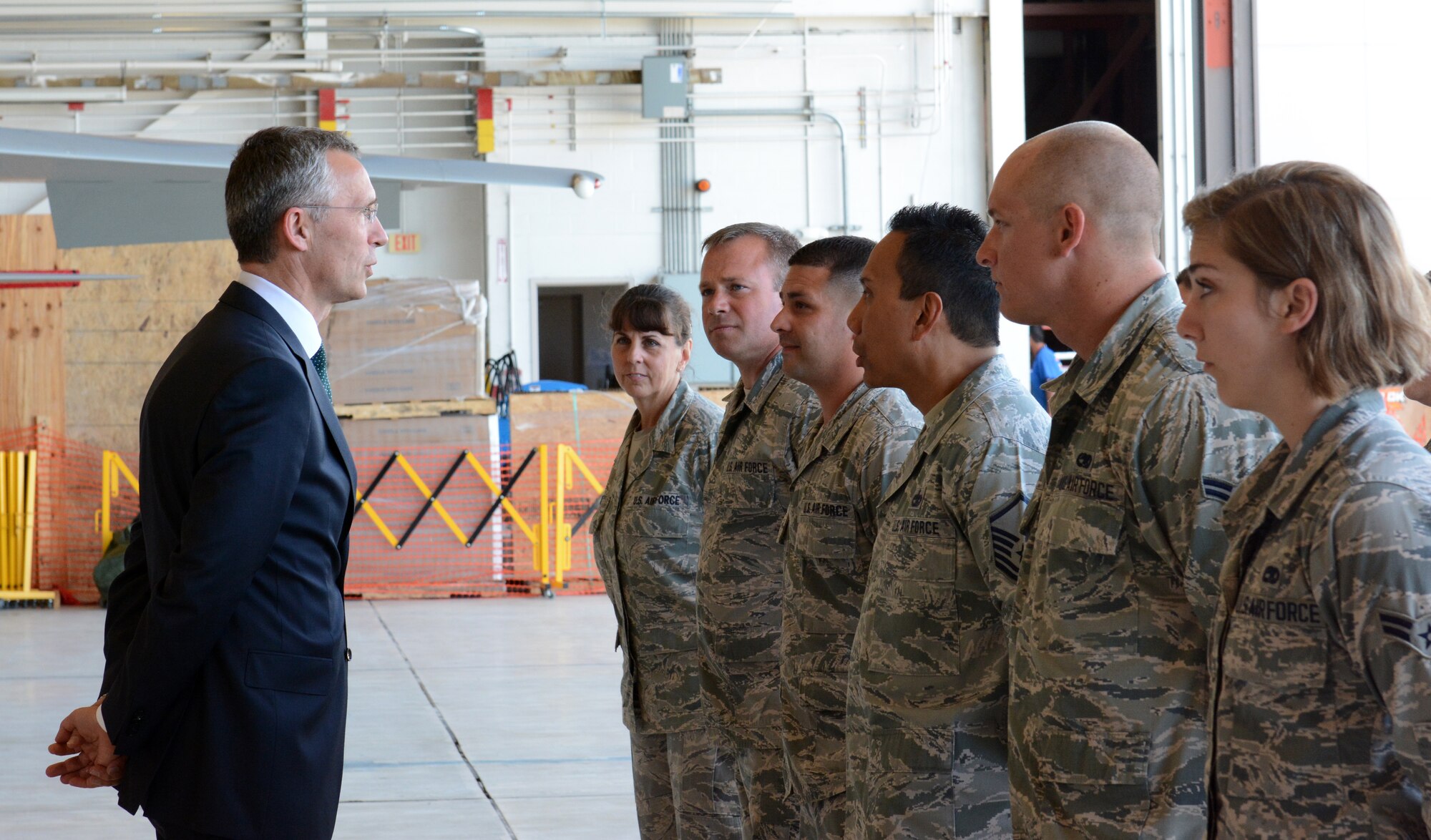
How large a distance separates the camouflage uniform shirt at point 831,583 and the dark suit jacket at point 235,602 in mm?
915

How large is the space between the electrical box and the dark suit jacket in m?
11.8

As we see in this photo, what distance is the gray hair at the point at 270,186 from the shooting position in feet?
7.16

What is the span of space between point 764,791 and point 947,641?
0.86m

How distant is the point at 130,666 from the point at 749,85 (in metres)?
12.9

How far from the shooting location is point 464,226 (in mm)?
14047

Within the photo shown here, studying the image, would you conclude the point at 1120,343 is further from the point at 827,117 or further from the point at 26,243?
the point at 827,117

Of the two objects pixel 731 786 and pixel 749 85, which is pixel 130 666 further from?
pixel 749 85

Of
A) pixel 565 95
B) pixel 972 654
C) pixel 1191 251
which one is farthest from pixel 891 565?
pixel 565 95

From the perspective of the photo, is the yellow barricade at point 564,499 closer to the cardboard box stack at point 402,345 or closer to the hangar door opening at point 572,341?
the cardboard box stack at point 402,345

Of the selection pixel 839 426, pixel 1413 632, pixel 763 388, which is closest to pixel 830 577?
pixel 839 426

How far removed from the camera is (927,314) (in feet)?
7.82

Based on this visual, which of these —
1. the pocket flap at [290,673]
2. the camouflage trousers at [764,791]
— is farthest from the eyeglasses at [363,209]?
the camouflage trousers at [764,791]

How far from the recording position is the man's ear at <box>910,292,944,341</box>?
2377mm

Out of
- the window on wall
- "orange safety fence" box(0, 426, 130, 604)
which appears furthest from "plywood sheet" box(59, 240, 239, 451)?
the window on wall
